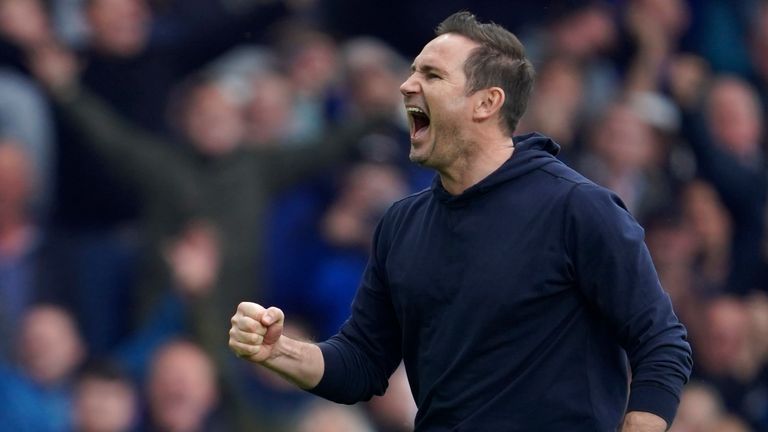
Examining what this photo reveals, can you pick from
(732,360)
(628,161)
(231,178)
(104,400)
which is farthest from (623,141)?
(104,400)

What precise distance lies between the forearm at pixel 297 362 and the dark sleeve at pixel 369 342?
0.18 feet

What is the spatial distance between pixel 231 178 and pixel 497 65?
3.43 meters

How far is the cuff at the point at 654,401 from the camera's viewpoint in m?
3.44

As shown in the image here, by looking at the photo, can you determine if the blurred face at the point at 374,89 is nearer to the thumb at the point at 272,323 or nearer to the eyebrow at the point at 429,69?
the eyebrow at the point at 429,69

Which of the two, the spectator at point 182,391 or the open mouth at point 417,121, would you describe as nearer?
the open mouth at point 417,121

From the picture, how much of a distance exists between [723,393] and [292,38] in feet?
11.2

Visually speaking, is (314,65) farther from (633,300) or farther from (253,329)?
→ (633,300)

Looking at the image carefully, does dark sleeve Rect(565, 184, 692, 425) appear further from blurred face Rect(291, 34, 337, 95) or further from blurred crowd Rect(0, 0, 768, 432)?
blurred face Rect(291, 34, 337, 95)

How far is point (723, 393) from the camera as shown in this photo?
27.6ft

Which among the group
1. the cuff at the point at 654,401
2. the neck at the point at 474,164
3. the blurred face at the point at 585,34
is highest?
the neck at the point at 474,164

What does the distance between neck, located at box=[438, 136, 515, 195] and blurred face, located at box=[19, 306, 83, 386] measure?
3.25 meters

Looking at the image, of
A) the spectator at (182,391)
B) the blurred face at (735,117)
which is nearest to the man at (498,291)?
the spectator at (182,391)

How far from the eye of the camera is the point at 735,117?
8.71 metres

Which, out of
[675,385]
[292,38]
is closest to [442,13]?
[292,38]
